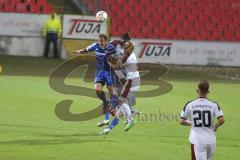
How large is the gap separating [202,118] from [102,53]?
6.82 m

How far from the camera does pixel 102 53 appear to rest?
1628 cm

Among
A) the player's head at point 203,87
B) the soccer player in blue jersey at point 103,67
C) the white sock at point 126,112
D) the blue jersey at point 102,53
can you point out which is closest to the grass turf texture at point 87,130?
the white sock at point 126,112

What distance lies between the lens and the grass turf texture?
13.0 metres

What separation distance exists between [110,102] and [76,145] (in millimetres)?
2846

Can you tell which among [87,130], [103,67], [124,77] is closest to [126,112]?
[87,130]

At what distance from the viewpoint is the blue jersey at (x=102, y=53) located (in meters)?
16.2

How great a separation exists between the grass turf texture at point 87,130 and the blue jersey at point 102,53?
150 cm

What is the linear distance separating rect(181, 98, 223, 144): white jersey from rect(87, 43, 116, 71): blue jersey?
259 inches

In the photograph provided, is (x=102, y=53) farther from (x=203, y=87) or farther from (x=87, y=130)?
(x=203, y=87)

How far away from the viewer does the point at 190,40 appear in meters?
35.6

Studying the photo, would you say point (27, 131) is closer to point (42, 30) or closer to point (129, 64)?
point (129, 64)

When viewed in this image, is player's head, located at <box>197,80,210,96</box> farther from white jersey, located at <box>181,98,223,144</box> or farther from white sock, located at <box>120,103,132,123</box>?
white sock, located at <box>120,103,132,123</box>

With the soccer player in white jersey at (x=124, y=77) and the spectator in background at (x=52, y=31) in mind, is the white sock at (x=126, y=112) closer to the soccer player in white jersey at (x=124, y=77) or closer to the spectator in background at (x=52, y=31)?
the soccer player in white jersey at (x=124, y=77)

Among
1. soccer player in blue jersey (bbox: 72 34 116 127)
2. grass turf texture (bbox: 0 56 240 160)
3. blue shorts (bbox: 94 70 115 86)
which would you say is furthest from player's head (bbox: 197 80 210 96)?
blue shorts (bbox: 94 70 115 86)
